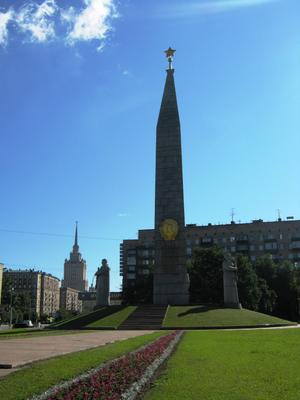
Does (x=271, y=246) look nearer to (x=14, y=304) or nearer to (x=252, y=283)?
(x=252, y=283)

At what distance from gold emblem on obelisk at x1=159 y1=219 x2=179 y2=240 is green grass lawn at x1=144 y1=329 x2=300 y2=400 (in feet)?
92.2

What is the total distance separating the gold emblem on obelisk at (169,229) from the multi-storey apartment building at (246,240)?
50395mm

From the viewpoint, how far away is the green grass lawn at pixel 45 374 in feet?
25.9

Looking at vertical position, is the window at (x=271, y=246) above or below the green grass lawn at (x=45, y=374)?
above

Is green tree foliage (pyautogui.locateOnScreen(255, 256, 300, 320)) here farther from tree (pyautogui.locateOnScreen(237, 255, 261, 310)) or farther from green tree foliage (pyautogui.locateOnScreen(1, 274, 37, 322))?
green tree foliage (pyautogui.locateOnScreen(1, 274, 37, 322))

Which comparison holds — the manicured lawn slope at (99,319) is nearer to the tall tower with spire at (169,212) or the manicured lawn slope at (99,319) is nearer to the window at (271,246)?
the tall tower with spire at (169,212)

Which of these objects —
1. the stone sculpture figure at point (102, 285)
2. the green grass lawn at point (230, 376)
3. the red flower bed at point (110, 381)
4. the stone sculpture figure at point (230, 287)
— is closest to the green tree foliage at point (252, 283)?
the stone sculpture figure at point (230, 287)

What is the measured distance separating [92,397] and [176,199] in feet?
120

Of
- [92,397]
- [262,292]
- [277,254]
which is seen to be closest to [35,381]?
[92,397]

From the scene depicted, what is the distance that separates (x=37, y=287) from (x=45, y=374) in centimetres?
15036

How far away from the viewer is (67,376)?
366 inches

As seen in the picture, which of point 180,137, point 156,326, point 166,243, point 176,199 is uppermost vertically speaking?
point 180,137

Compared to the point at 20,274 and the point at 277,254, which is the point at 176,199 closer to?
the point at 277,254

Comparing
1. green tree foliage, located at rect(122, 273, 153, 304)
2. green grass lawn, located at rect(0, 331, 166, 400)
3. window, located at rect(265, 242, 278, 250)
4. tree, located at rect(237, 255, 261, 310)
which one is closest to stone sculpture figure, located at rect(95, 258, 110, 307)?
green tree foliage, located at rect(122, 273, 153, 304)
